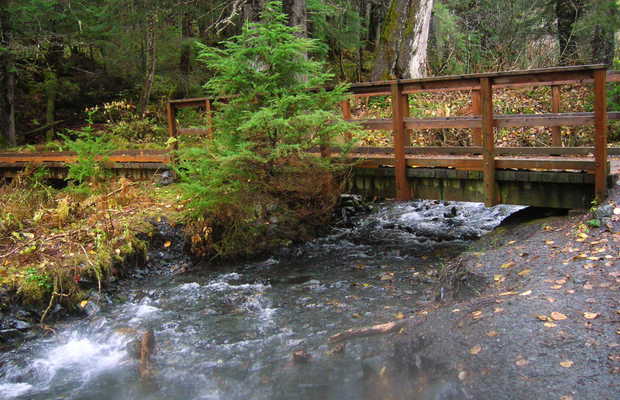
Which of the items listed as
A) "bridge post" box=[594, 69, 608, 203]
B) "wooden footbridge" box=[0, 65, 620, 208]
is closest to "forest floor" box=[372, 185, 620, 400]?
"bridge post" box=[594, 69, 608, 203]

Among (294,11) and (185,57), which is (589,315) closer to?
(294,11)

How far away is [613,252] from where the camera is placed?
6.20 meters

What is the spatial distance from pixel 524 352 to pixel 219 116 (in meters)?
6.46

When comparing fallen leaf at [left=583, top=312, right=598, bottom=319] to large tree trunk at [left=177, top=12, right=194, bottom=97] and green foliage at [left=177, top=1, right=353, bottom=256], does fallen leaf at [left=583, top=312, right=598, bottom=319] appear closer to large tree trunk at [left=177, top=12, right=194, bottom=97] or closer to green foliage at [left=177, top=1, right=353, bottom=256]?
green foliage at [left=177, top=1, right=353, bottom=256]

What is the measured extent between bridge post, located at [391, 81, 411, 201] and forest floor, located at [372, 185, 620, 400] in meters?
2.75

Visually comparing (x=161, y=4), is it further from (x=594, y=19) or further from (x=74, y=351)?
(x=74, y=351)

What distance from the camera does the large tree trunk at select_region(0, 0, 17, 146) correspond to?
666 inches

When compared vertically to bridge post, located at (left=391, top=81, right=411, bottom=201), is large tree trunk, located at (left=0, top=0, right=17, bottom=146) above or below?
above

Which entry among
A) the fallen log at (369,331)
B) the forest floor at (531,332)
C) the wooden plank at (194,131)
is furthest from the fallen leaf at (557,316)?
the wooden plank at (194,131)

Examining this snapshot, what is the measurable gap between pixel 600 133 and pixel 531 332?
139 inches

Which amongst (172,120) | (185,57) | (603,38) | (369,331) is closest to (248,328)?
(369,331)

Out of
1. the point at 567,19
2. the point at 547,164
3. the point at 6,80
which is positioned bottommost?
the point at 547,164

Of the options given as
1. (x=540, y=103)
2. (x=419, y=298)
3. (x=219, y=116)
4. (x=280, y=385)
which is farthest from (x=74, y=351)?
(x=540, y=103)

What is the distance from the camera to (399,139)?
9406 millimetres
